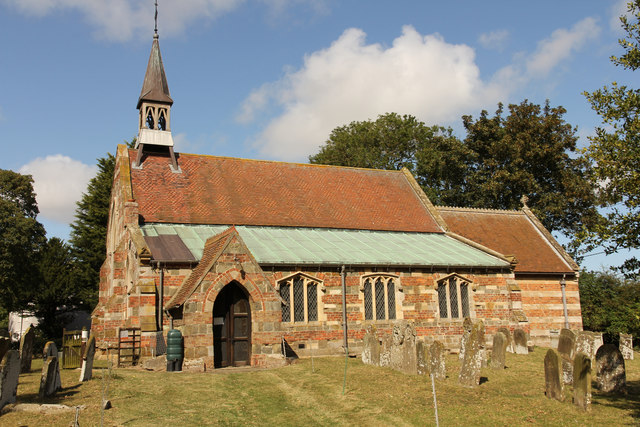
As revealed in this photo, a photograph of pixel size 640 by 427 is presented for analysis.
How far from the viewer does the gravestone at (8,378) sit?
11.9 metres

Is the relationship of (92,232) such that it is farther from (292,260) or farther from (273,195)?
(292,260)

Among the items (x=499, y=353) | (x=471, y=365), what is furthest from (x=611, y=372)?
(x=499, y=353)

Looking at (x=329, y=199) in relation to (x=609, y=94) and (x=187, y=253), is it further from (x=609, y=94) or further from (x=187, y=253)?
(x=609, y=94)

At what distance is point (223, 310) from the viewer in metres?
19.1

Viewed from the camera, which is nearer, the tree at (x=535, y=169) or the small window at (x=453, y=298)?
the small window at (x=453, y=298)

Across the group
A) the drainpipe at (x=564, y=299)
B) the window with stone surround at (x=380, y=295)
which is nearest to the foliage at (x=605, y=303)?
the drainpipe at (x=564, y=299)

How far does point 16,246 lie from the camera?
3894cm

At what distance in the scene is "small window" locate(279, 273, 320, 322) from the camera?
2269 cm

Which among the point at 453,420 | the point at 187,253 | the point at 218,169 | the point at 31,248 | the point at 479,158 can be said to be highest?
the point at 479,158

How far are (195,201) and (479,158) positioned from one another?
2662 cm

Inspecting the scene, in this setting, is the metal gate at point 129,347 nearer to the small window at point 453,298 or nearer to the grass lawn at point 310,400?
the grass lawn at point 310,400

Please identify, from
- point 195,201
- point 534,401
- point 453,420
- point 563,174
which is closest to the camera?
point 453,420

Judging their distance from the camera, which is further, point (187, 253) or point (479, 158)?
point (479, 158)

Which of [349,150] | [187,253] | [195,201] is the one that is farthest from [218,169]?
[349,150]
